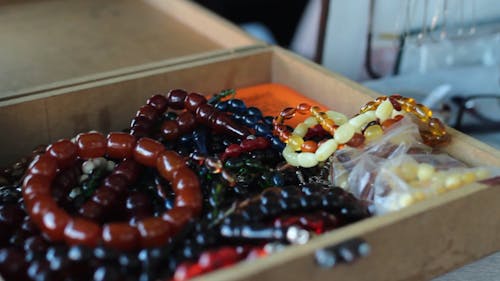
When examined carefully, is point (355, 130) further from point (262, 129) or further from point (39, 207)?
point (39, 207)

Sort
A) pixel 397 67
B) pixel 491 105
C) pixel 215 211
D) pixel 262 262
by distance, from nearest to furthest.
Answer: pixel 262 262, pixel 215 211, pixel 491 105, pixel 397 67

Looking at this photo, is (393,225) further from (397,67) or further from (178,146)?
(397,67)

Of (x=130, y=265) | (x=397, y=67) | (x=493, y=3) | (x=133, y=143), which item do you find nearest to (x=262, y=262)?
(x=130, y=265)

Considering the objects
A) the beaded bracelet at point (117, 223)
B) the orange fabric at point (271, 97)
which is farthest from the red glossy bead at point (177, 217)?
the orange fabric at point (271, 97)

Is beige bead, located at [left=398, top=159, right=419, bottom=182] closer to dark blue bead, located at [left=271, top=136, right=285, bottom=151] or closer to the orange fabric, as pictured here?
dark blue bead, located at [left=271, top=136, right=285, bottom=151]

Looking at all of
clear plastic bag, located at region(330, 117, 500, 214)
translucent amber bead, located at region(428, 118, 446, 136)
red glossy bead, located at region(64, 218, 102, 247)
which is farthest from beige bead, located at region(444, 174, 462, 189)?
red glossy bead, located at region(64, 218, 102, 247)

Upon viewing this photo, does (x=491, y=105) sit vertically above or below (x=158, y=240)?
below

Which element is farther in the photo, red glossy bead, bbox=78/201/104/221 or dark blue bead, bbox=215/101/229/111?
dark blue bead, bbox=215/101/229/111
